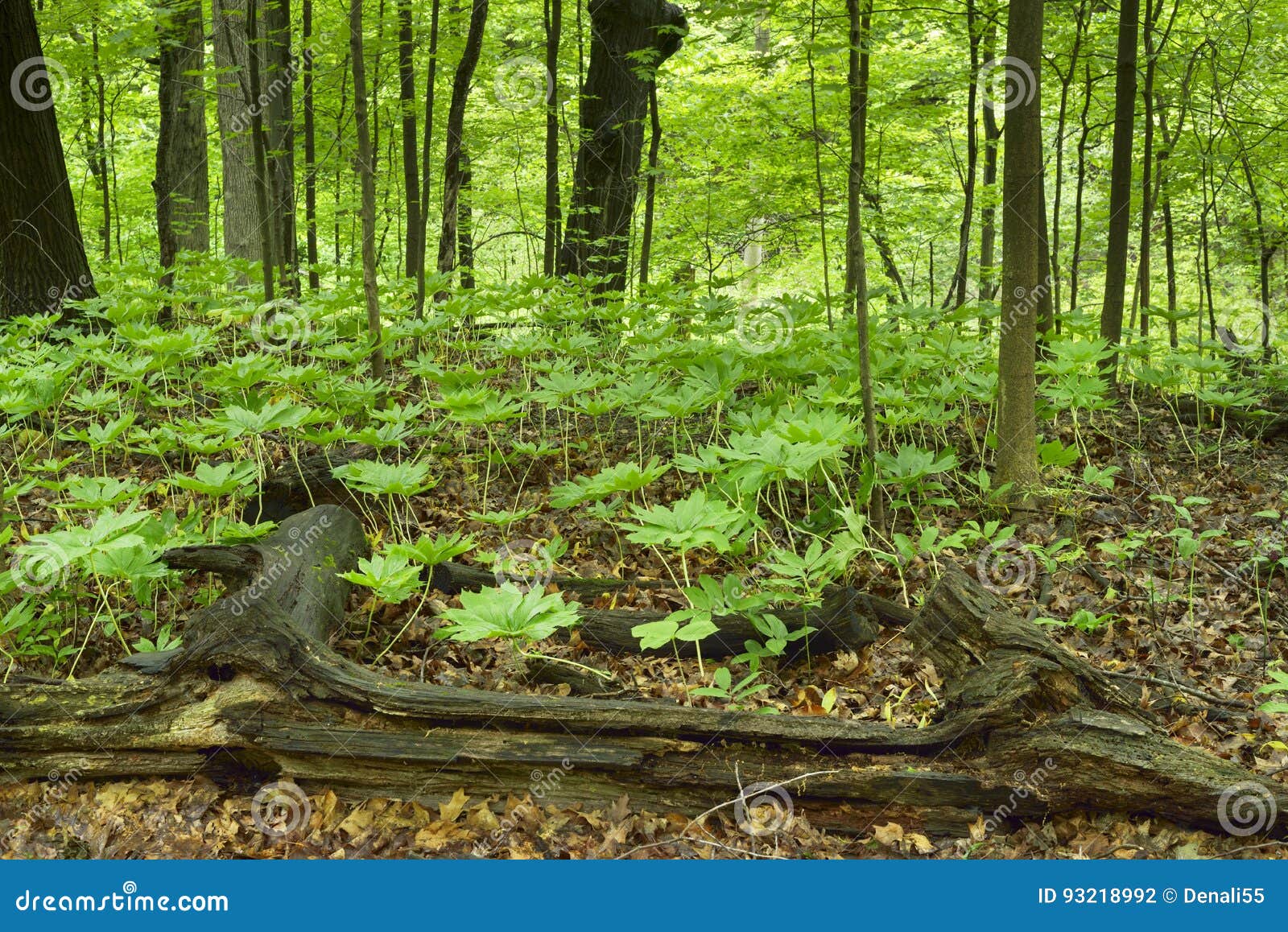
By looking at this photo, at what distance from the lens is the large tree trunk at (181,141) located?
24.0ft

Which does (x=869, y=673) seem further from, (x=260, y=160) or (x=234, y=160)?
(x=234, y=160)

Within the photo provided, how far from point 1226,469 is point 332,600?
460cm

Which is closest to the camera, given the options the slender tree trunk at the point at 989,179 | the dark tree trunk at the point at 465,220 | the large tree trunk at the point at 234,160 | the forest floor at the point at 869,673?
the forest floor at the point at 869,673

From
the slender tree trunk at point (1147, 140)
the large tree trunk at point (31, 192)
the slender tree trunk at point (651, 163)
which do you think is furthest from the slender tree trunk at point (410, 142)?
the slender tree trunk at point (1147, 140)

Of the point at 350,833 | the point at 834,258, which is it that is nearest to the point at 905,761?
the point at 350,833

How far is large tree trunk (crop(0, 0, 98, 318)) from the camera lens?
6.38m

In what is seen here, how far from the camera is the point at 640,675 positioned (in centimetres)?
301

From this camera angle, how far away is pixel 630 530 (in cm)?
329

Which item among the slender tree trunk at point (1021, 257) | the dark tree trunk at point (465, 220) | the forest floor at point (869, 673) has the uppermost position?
the dark tree trunk at point (465, 220)

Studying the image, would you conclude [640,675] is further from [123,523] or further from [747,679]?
[123,523]

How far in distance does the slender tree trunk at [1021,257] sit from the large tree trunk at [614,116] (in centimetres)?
480

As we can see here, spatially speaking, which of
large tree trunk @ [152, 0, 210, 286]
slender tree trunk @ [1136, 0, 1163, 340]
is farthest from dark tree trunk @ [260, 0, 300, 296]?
slender tree trunk @ [1136, 0, 1163, 340]

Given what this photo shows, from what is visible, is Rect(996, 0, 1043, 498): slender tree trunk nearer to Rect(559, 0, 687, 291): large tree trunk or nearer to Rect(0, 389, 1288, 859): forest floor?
Rect(0, 389, 1288, 859): forest floor

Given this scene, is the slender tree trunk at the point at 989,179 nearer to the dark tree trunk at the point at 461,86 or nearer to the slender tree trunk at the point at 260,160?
the dark tree trunk at the point at 461,86
